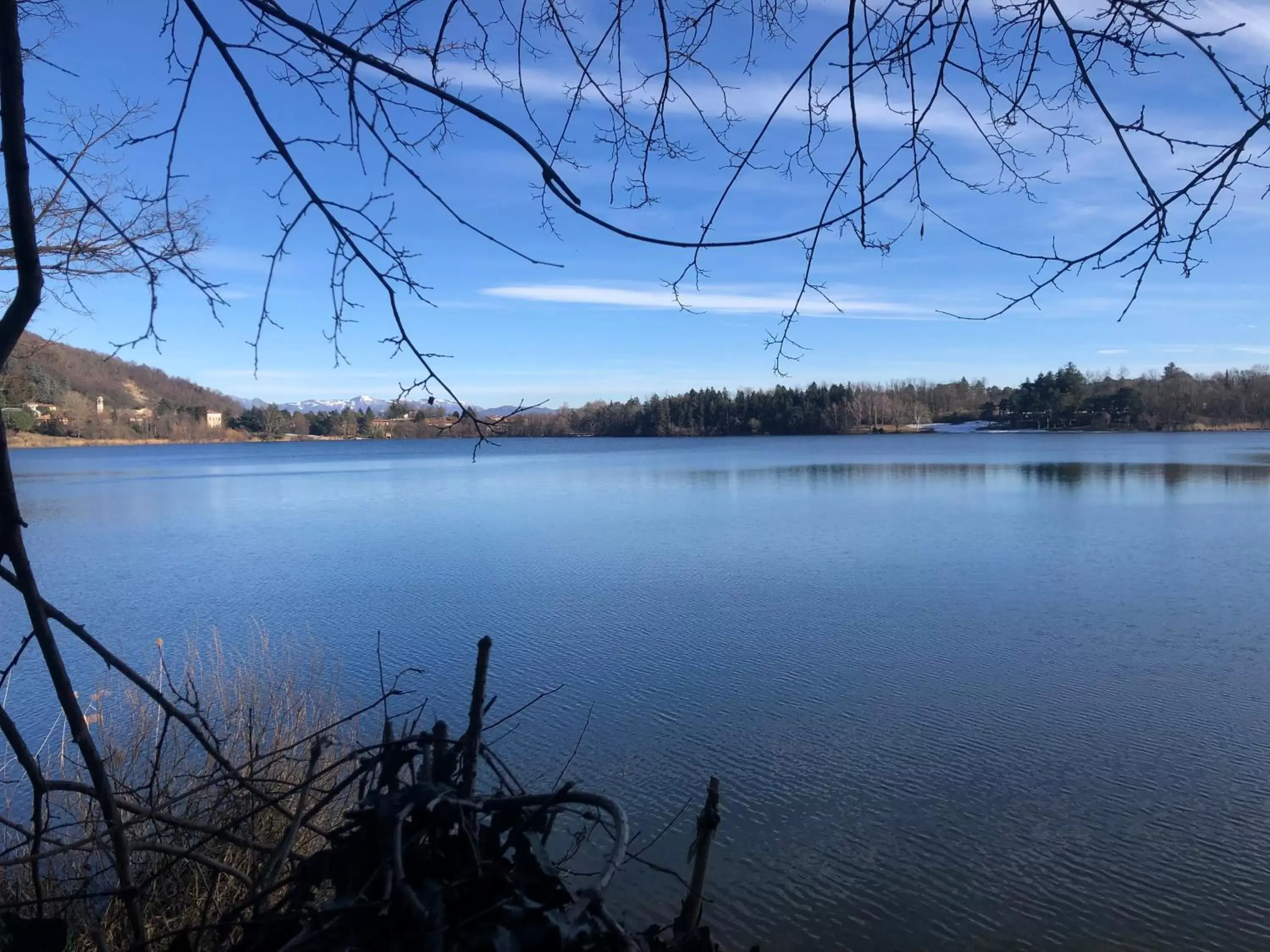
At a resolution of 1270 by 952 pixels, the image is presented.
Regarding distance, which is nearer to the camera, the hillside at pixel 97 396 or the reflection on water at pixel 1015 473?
the hillside at pixel 97 396

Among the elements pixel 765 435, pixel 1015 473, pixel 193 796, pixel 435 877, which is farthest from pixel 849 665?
pixel 765 435

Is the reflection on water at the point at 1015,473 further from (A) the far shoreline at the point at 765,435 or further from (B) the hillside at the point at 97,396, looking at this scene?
(A) the far shoreline at the point at 765,435

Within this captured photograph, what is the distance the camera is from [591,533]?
22672 millimetres

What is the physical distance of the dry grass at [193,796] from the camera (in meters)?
1.58

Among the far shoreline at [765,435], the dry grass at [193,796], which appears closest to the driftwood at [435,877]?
the dry grass at [193,796]

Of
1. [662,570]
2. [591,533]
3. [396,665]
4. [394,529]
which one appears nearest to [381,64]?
[396,665]

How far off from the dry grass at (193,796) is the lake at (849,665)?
4.17ft

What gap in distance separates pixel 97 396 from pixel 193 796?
2356cm

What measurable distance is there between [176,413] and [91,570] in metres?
85.4

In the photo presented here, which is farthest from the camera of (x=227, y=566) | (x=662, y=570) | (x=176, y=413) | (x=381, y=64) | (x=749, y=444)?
(x=176, y=413)

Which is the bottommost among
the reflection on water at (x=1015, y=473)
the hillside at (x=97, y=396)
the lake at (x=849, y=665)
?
the lake at (x=849, y=665)

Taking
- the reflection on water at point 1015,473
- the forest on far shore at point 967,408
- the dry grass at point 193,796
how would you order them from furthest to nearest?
the forest on far shore at point 967,408
the reflection on water at point 1015,473
the dry grass at point 193,796

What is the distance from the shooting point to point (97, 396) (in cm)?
2472

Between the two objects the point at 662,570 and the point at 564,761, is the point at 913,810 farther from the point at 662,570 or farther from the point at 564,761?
the point at 662,570
